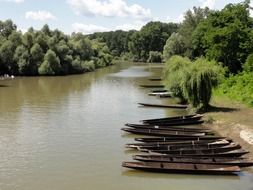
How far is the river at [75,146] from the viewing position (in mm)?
22875

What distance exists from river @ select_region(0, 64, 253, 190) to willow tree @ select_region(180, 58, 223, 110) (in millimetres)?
3217

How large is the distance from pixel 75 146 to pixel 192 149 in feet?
27.9

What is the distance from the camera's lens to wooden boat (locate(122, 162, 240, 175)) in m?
23.3

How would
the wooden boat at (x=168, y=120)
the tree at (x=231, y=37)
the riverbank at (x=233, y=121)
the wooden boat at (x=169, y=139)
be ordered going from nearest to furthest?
the wooden boat at (x=169, y=139), the riverbank at (x=233, y=121), the wooden boat at (x=168, y=120), the tree at (x=231, y=37)

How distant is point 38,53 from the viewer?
93.0 metres

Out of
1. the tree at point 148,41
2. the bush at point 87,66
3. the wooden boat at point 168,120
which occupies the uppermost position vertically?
the tree at point 148,41

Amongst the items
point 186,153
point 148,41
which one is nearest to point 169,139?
point 186,153

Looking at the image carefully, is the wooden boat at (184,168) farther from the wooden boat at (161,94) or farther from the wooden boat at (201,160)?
the wooden boat at (161,94)

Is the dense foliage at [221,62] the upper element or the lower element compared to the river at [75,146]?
upper

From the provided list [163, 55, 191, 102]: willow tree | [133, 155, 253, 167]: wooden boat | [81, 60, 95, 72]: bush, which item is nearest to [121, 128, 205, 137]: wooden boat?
[133, 155, 253, 167]: wooden boat

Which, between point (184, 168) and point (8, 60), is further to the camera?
point (8, 60)

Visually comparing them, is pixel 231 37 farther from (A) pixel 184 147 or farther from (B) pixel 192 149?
(B) pixel 192 149

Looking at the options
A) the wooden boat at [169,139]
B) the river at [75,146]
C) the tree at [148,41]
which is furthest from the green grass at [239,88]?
the tree at [148,41]

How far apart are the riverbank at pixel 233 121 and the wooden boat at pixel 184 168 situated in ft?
11.9
